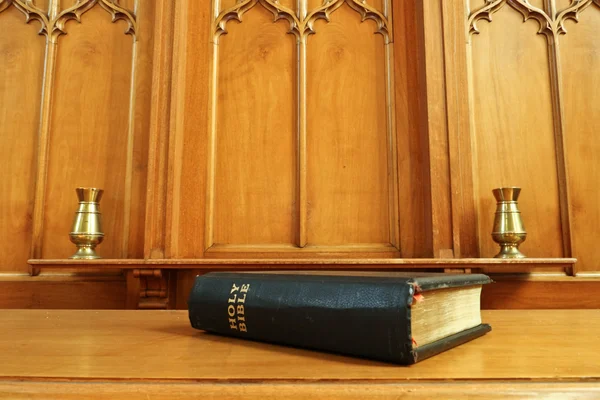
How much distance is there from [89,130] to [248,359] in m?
1.55

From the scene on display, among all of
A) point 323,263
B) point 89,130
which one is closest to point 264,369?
point 323,263

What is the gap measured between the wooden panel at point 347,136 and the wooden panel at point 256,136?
0.09 metres

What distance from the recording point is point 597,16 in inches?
70.5

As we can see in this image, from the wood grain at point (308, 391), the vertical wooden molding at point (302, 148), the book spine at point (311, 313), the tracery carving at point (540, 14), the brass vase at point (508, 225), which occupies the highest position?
the tracery carving at point (540, 14)

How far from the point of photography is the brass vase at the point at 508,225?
1507 mm

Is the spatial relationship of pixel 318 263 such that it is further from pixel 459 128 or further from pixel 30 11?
pixel 30 11

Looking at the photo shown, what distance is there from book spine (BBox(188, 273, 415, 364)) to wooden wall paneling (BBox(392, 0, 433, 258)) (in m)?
1.10

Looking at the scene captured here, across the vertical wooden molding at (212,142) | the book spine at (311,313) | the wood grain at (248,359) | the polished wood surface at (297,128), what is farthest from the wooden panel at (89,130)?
the book spine at (311,313)

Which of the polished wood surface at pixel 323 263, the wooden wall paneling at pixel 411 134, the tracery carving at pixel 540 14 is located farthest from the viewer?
the tracery carving at pixel 540 14

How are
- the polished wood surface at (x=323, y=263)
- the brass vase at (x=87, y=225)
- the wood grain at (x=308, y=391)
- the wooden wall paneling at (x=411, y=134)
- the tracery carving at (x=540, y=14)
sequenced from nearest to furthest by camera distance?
the wood grain at (x=308, y=391) → the polished wood surface at (x=323, y=263) → the brass vase at (x=87, y=225) → the wooden wall paneling at (x=411, y=134) → the tracery carving at (x=540, y=14)

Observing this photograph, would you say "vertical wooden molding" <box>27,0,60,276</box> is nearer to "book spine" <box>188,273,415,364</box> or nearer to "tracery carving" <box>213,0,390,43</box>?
"tracery carving" <box>213,0,390,43</box>

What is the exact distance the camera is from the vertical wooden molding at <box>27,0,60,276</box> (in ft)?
5.50

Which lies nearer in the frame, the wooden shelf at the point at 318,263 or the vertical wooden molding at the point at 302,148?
the wooden shelf at the point at 318,263

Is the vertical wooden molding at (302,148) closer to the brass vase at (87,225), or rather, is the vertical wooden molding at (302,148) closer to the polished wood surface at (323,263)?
the polished wood surface at (323,263)
